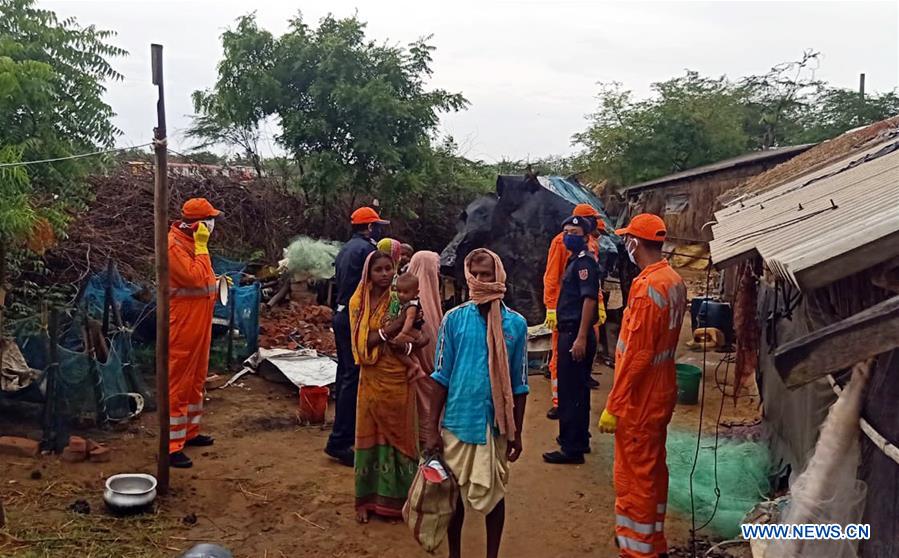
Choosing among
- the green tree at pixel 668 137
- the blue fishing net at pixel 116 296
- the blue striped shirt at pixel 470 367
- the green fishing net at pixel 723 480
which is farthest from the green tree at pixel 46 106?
the green tree at pixel 668 137

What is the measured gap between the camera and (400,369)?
14.7 ft

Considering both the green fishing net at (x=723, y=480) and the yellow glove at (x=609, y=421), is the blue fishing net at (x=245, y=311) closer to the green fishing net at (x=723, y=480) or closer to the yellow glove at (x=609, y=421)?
the green fishing net at (x=723, y=480)

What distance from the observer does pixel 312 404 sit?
270 inches

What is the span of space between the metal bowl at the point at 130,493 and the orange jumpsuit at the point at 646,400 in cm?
310

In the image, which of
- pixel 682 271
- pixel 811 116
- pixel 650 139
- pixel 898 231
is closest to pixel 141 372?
pixel 898 231

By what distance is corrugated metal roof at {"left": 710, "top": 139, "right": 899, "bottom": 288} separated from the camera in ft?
6.23

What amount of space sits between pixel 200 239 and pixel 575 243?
3.26 m

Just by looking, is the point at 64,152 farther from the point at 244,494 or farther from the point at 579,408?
the point at 579,408

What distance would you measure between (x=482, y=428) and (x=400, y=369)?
1.05 meters

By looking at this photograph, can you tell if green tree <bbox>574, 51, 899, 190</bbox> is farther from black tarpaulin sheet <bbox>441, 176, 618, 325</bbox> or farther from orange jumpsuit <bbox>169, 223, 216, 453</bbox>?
orange jumpsuit <bbox>169, 223, 216, 453</bbox>

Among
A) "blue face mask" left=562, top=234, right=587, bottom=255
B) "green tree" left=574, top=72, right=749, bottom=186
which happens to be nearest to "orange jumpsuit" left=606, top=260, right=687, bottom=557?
Answer: "blue face mask" left=562, top=234, right=587, bottom=255

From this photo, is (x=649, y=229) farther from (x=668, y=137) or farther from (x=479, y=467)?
(x=668, y=137)

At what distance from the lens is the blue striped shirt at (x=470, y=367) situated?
3594mm

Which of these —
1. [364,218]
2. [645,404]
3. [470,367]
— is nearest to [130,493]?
[470,367]
